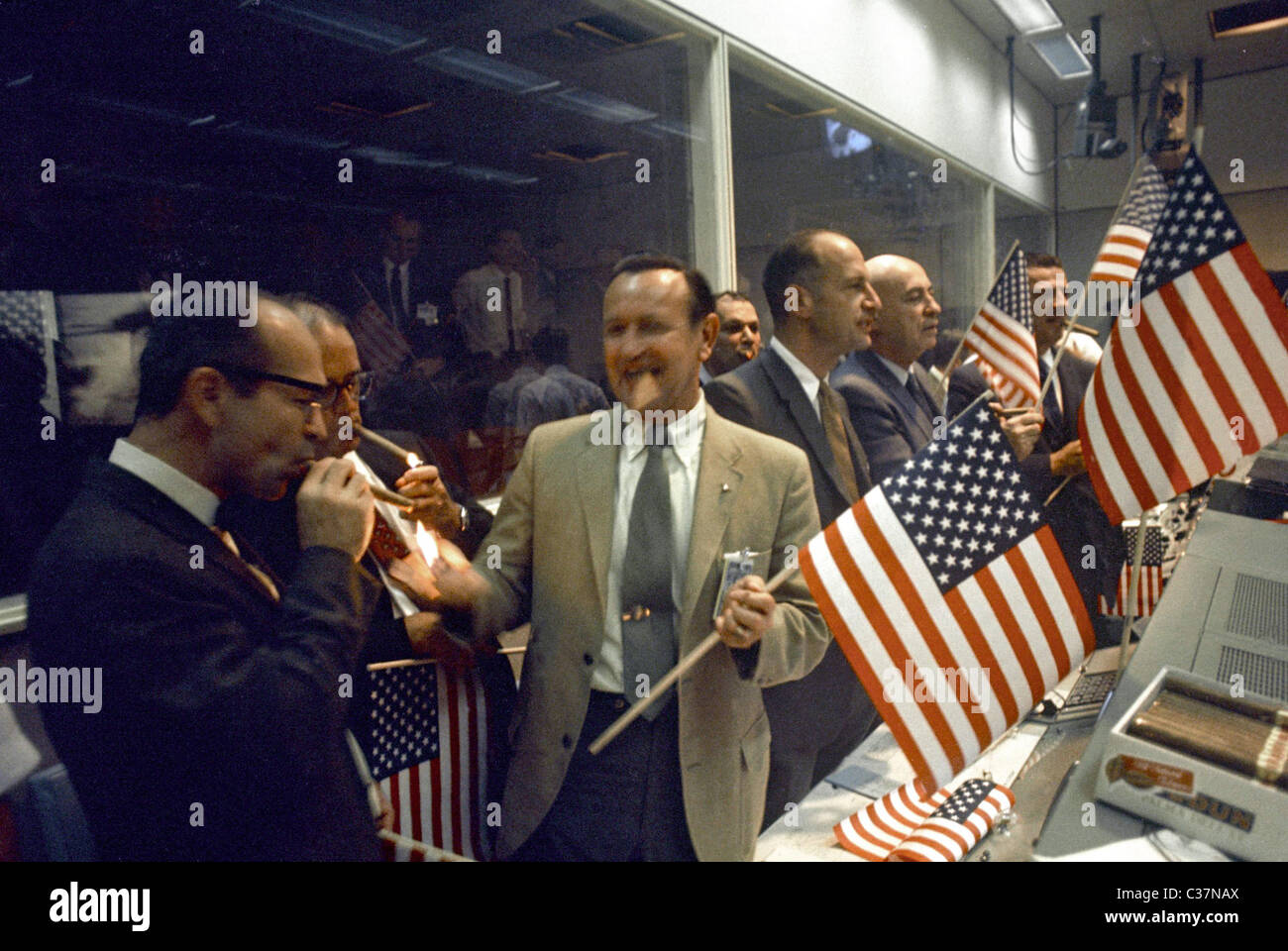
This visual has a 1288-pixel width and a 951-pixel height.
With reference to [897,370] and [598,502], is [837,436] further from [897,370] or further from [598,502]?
[598,502]

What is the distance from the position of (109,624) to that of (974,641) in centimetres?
130

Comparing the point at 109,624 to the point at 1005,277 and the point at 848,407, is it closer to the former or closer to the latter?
the point at 848,407

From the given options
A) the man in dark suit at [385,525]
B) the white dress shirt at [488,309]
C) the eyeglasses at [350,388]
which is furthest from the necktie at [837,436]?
the eyeglasses at [350,388]

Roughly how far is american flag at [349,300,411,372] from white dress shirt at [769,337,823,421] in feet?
3.07

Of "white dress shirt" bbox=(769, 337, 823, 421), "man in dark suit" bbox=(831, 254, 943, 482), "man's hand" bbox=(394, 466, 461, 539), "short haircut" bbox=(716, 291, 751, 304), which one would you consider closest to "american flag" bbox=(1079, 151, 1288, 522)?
"man in dark suit" bbox=(831, 254, 943, 482)

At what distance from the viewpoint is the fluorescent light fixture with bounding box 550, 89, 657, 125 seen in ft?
6.36

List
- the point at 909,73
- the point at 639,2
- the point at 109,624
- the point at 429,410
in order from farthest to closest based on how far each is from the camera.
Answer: the point at 909,73 → the point at 639,2 → the point at 429,410 → the point at 109,624

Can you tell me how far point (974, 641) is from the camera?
1397 millimetres

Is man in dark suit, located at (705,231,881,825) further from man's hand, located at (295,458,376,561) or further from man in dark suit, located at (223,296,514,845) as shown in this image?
man's hand, located at (295,458,376,561)

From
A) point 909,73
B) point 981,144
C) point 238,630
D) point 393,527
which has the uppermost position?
point 909,73

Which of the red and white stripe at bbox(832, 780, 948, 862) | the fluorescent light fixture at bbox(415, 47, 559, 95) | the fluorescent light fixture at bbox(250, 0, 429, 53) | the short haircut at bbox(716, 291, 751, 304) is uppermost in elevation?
the fluorescent light fixture at bbox(415, 47, 559, 95)

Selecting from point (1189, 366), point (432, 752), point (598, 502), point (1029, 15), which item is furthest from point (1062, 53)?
point (432, 752)

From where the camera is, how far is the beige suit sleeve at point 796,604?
1440 mm
